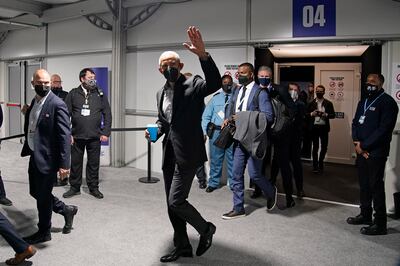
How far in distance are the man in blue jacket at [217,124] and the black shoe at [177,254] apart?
2.03 m

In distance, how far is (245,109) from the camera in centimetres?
400

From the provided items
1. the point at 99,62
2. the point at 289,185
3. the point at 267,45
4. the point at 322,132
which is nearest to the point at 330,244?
the point at 289,185

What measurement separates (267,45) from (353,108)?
10.2 feet

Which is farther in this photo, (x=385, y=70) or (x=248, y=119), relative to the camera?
(x=385, y=70)

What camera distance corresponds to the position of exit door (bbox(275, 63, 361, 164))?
7.56 metres

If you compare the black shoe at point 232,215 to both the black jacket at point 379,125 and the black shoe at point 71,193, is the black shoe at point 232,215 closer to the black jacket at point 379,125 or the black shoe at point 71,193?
the black jacket at point 379,125

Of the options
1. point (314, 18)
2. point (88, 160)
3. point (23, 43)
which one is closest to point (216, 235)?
point (88, 160)

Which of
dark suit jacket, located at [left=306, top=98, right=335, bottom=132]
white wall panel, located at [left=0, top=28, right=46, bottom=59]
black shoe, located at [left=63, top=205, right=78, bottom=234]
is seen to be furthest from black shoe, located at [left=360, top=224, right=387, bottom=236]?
white wall panel, located at [left=0, top=28, right=46, bottom=59]

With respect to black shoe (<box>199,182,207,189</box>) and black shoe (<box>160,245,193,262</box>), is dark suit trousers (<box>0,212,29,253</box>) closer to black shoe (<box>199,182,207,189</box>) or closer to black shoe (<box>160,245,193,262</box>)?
black shoe (<box>160,245,193,262</box>)

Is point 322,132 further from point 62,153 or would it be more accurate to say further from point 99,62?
point 62,153

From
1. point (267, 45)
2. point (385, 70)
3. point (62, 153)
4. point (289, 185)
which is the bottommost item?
point (289, 185)

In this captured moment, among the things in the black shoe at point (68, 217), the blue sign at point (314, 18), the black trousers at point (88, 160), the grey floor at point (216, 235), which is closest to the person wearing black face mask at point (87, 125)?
the black trousers at point (88, 160)

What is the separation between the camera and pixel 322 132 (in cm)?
675

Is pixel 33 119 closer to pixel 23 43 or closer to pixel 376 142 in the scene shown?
pixel 376 142
